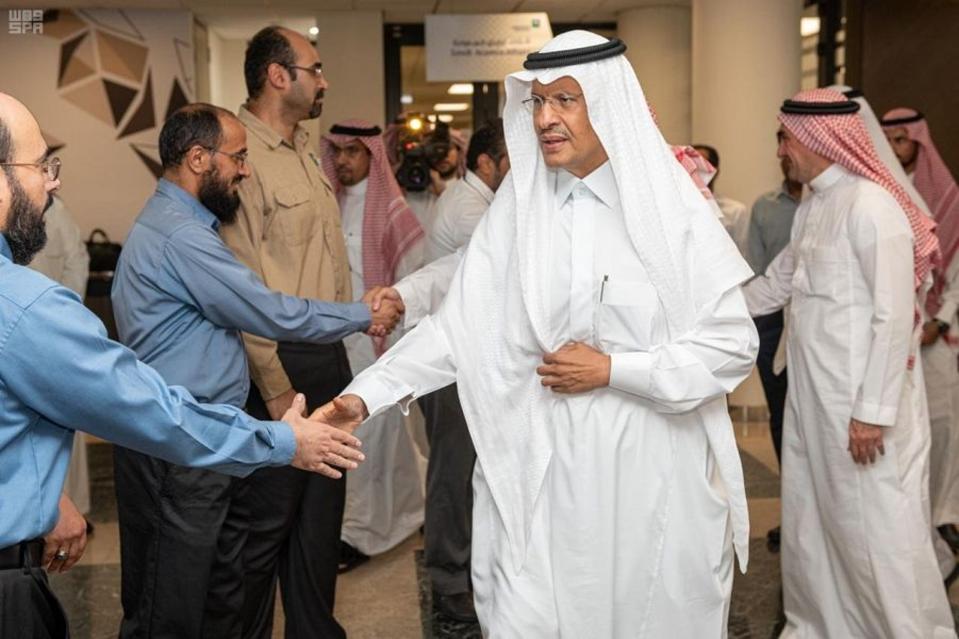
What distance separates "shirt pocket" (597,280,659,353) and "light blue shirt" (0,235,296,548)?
0.93 m

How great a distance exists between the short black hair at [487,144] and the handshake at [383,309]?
3.66ft

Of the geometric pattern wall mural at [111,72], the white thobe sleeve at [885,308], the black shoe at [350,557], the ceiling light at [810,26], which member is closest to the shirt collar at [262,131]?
the white thobe sleeve at [885,308]

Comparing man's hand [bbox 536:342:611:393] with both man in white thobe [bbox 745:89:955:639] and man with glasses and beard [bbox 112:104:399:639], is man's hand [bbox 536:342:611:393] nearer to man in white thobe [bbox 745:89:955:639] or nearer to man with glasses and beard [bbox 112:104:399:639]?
man with glasses and beard [bbox 112:104:399:639]

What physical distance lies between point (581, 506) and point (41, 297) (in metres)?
1.23

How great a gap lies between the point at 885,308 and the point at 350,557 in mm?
2383

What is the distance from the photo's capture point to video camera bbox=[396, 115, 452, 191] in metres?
5.59

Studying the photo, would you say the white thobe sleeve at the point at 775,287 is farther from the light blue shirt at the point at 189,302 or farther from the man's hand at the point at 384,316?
the light blue shirt at the point at 189,302

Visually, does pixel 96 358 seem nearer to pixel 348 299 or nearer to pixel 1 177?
pixel 1 177

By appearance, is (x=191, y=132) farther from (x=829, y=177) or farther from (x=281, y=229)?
(x=829, y=177)

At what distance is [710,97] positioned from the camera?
7.11m

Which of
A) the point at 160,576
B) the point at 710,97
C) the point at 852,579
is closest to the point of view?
the point at 160,576

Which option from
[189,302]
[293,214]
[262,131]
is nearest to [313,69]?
[262,131]

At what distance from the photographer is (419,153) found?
557 centimetres

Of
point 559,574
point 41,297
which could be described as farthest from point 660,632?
point 41,297
